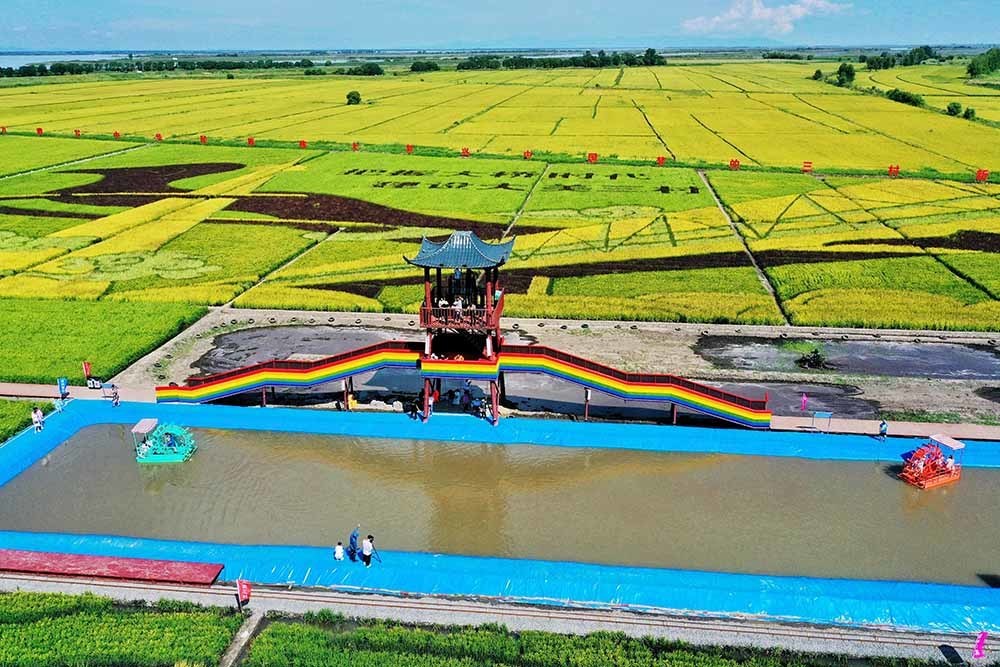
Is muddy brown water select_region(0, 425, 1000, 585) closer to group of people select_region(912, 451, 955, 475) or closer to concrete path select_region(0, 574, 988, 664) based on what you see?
group of people select_region(912, 451, 955, 475)

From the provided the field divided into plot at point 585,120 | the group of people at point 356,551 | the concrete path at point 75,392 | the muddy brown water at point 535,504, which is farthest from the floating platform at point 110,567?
the field divided into plot at point 585,120

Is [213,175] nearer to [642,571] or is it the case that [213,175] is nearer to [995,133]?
[642,571]

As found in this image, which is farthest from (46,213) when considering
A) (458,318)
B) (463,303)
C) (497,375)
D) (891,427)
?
(891,427)

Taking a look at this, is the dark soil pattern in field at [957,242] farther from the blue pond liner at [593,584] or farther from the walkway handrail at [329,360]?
the blue pond liner at [593,584]

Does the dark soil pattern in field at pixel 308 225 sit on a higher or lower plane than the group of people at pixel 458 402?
higher

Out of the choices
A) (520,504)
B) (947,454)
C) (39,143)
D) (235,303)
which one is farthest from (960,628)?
(39,143)

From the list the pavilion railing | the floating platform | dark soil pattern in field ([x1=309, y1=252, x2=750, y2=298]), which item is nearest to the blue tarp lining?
the floating platform

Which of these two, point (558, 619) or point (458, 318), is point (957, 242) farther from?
point (558, 619)
